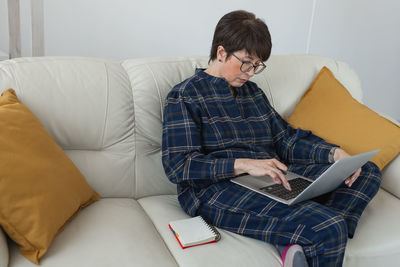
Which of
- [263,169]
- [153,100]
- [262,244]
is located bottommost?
[262,244]

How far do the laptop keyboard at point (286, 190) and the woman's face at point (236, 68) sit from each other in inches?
18.3

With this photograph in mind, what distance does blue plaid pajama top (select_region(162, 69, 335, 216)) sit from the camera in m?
1.53

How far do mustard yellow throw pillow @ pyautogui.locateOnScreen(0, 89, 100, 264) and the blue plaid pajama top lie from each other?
0.39 metres

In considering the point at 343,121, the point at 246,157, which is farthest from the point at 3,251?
the point at 343,121

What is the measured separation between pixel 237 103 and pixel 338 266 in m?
0.76

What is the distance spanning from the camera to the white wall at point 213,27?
2.36 meters

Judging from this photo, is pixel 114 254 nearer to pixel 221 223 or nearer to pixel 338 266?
pixel 221 223

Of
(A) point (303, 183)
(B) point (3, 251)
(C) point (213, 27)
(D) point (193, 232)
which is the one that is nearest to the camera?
(B) point (3, 251)

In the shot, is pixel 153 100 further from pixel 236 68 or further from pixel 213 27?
pixel 213 27

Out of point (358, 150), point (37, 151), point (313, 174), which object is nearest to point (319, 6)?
point (358, 150)

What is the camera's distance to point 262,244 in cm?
143

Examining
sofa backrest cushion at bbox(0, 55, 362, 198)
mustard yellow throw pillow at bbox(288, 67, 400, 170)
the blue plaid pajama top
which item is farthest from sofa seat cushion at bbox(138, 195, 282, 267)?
mustard yellow throw pillow at bbox(288, 67, 400, 170)

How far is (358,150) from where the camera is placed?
6.16 feet

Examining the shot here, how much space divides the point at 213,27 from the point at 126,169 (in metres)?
1.45
